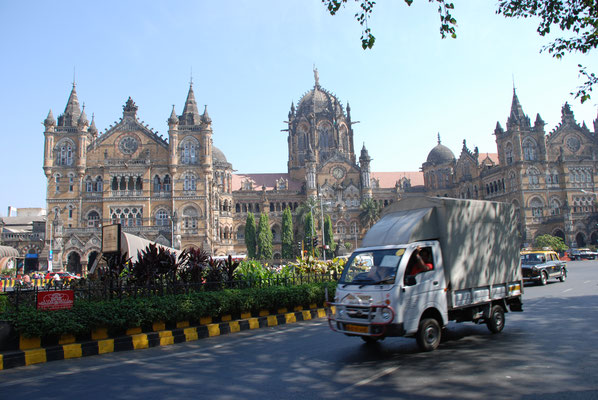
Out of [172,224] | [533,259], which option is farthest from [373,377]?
[172,224]

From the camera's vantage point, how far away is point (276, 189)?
66750 mm

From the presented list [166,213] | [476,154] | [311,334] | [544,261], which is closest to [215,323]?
[311,334]

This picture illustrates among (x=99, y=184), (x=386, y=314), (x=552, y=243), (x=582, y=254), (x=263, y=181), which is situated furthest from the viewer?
(x=263, y=181)

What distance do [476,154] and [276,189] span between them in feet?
97.7

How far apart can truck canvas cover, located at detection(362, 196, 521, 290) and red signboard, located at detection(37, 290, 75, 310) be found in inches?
267

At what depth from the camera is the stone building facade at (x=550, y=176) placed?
5581 cm

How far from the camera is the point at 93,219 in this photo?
49.9 meters

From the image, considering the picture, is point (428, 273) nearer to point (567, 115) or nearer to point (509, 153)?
point (509, 153)

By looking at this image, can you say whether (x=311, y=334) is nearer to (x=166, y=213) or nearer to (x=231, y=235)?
(x=166, y=213)

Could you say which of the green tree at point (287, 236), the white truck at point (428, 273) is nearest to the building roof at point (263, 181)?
the green tree at point (287, 236)

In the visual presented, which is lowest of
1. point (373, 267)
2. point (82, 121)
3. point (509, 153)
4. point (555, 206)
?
point (373, 267)

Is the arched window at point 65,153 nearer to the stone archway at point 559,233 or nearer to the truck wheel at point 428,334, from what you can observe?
the truck wheel at point 428,334

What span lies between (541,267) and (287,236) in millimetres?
38203

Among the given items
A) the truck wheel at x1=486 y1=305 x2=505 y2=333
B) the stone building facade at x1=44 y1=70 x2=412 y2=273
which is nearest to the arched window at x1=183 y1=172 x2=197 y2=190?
the stone building facade at x1=44 y1=70 x2=412 y2=273
